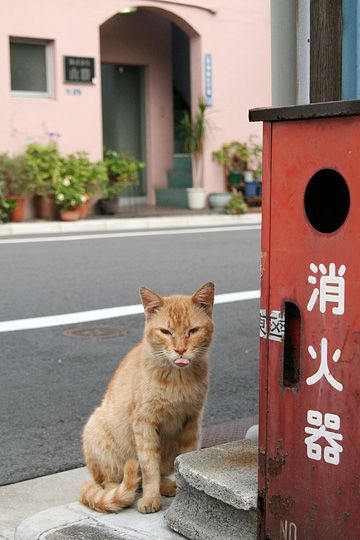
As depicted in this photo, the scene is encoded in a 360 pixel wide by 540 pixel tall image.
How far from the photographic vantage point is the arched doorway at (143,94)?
67.8 ft

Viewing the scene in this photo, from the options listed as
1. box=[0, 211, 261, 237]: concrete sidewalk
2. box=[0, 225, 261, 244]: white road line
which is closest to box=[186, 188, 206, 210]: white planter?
box=[0, 211, 261, 237]: concrete sidewalk

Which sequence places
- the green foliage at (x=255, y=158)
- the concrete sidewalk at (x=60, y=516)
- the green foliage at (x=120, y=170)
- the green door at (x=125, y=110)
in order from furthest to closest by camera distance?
the green door at (x=125, y=110) < the green foliage at (x=255, y=158) < the green foliage at (x=120, y=170) < the concrete sidewalk at (x=60, y=516)

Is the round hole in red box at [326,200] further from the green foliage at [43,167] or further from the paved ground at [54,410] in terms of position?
the green foliage at [43,167]

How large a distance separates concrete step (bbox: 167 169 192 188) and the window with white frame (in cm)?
440

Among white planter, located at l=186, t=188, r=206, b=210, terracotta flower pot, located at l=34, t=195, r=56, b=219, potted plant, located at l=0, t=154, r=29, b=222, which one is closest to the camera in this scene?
potted plant, located at l=0, t=154, r=29, b=222

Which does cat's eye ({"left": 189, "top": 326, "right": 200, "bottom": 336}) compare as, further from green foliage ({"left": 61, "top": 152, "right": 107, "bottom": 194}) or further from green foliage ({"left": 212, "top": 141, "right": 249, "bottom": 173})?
green foliage ({"left": 212, "top": 141, "right": 249, "bottom": 173})

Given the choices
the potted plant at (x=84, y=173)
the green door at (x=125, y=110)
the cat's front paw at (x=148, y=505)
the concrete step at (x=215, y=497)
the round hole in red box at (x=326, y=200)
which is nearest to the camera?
the round hole in red box at (x=326, y=200)

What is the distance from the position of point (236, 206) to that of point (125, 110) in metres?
4.10

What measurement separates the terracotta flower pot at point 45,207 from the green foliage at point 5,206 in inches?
38.4

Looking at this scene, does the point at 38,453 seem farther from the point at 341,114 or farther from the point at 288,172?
the point at 341,114

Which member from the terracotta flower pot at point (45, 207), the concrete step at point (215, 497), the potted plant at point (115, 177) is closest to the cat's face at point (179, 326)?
the concrete step at point (215, 497)

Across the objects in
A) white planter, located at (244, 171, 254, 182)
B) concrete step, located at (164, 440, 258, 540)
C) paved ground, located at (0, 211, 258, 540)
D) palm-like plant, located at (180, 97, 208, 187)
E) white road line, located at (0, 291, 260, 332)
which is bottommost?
paved ground, located at (0, 211, 258, 540)

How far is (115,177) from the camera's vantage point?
19.2 meters

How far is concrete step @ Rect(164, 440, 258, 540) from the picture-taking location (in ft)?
9.65
